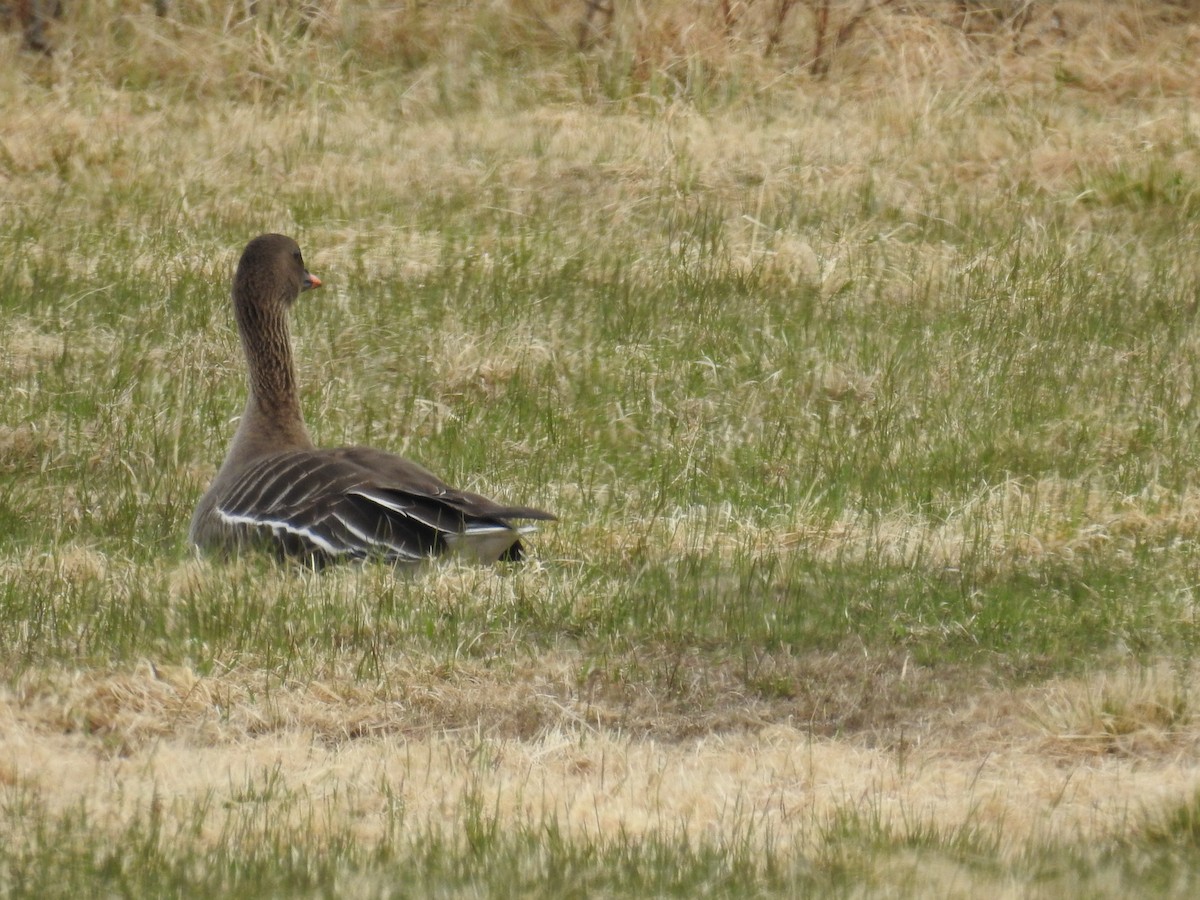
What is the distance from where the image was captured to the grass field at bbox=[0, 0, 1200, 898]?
15.1 ft

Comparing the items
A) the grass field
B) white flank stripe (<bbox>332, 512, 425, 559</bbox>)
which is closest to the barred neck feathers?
the grass field

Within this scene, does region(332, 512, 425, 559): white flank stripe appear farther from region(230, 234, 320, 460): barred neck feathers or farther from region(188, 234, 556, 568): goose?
region(230, 234, 320, 460): barred neck feathers

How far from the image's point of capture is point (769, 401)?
9477 millimetres

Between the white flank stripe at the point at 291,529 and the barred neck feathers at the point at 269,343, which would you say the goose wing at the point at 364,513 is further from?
the barred neck feathers at the point at 269,343

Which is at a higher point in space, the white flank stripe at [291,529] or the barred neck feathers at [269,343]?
the barred neck feathers at [269,343]

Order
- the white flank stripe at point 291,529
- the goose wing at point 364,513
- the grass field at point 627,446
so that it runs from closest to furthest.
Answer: the grass field at point 627,446 → the goose wing at point 364,513 → the white flank stripe at point 291,529

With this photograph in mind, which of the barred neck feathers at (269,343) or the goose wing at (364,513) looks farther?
the barred neck feathers at (269,343)

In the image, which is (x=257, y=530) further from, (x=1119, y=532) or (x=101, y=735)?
(x=1119, y=532)

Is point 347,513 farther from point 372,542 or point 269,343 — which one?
point 269,343

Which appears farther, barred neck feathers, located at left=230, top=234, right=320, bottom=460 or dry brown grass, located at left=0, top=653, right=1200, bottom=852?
barred neck feathers, located at left=230, top=234, right=320, bottom=460

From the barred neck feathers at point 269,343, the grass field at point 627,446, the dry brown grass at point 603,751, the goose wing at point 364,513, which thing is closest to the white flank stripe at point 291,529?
the goose wing at point 364,513

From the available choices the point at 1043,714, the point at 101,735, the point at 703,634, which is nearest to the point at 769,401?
the point at 703,634

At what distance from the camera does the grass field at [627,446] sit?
461 cm

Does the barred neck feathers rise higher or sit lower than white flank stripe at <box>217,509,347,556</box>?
higher
